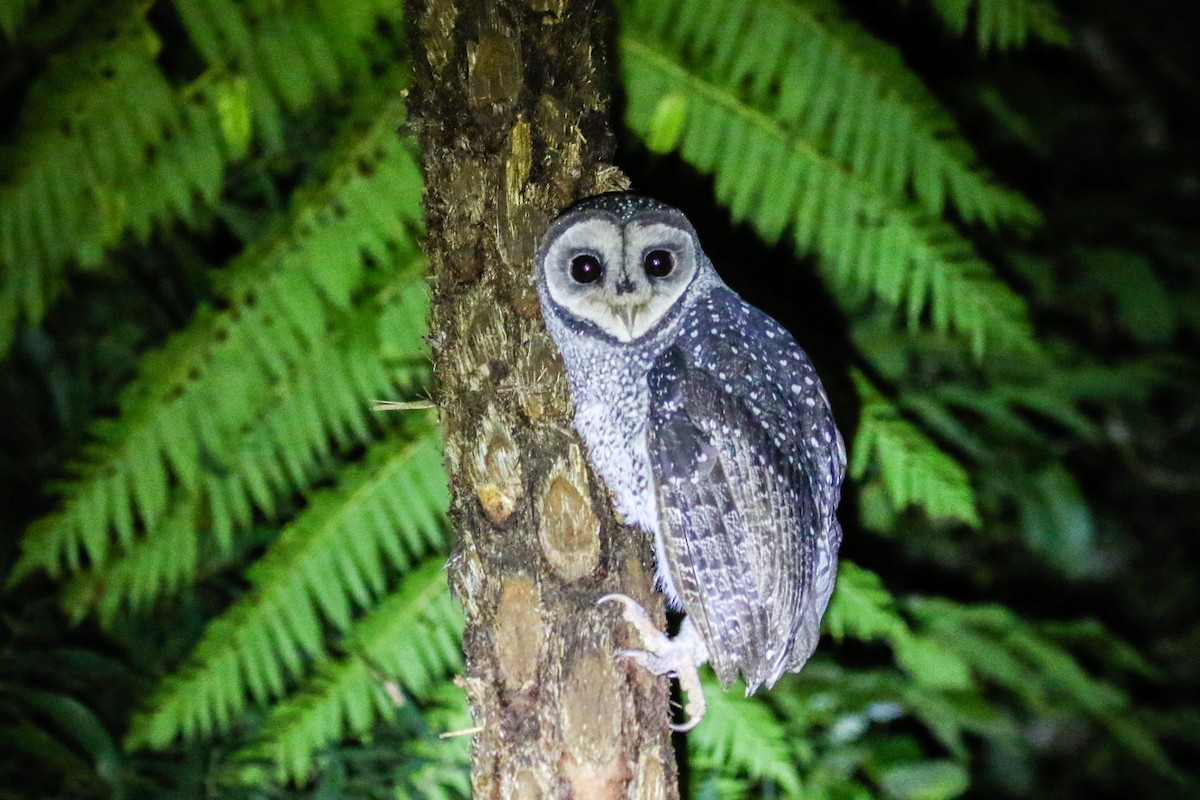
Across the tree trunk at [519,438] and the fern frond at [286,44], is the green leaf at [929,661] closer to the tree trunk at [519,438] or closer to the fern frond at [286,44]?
the tree trunk at [519,438]

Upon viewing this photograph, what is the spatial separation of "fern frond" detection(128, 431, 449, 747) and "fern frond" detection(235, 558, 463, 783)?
0.15 ft

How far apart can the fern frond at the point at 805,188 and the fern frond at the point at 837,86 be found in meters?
0.03

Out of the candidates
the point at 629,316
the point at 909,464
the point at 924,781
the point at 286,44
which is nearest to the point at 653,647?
the point at 629,316

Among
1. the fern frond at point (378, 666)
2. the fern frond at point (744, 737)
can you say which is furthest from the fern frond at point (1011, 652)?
the fern frond at point (378, 666)

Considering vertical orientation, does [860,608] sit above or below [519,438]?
below

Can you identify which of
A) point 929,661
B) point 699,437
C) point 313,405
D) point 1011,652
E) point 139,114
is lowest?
point 1011,652

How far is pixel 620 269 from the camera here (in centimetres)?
119

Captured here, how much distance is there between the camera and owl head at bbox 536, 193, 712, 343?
3.72ft

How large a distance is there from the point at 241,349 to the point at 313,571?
0.46m

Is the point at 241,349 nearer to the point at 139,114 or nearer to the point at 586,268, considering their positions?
the point at 139,114

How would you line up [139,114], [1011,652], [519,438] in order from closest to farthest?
[519,438] → [139,114] → [1011,652]

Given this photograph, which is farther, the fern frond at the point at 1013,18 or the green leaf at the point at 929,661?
the green leaf at the point at 929,661

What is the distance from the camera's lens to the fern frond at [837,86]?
1.92 m

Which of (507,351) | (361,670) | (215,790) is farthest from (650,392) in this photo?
(215,790)
